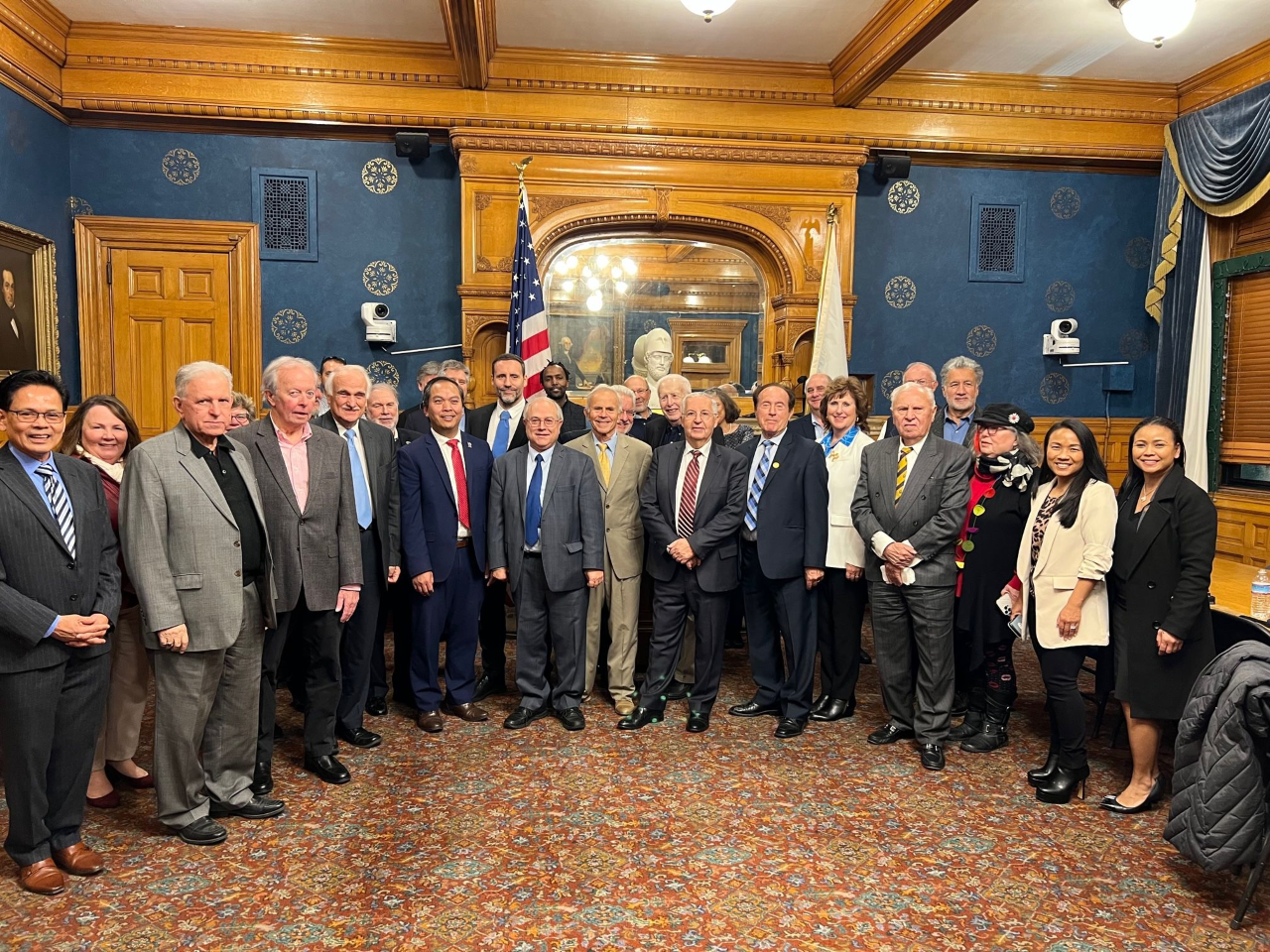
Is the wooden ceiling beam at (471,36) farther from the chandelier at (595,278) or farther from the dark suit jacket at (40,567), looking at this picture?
the dark suit jacket at (40,567)

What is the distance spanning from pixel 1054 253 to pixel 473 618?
634 cm

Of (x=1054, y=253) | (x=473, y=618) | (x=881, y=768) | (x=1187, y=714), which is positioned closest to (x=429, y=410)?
(x=473, y=618)

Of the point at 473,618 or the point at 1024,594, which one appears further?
the point at 473,618

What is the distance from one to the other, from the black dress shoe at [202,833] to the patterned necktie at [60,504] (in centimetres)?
108

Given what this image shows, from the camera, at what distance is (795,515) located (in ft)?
13.8

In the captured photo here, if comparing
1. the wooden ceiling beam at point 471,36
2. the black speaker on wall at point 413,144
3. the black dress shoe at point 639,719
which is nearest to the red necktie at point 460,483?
the black dress shoe at point 639,719

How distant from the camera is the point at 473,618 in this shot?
4.33 metres

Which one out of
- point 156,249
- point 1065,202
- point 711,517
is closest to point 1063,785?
point 711,517

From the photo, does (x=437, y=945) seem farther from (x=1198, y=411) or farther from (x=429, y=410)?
(x=1198, y=411)

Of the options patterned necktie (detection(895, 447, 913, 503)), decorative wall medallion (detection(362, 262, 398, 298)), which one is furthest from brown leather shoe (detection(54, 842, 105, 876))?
decorative wall medallion (detection(362, 262, 398, 298))

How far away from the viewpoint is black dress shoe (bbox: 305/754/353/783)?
361 cm

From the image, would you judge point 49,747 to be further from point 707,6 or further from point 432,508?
point 707,6

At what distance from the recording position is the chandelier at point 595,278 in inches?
299

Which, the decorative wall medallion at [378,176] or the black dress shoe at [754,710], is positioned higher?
the decorative wall medallion at [378,176]
